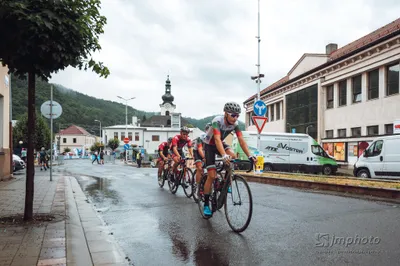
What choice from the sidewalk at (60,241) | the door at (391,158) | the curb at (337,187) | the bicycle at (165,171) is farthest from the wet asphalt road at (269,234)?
the door at (391,158)

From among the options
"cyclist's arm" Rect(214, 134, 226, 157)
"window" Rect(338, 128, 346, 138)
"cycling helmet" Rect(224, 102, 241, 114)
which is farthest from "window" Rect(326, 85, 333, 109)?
"cyclist's arm" Rect(214, 134, 226, 157)

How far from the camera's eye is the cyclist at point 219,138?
5.82 m

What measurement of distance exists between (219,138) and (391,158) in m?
11.6

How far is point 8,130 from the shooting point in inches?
593

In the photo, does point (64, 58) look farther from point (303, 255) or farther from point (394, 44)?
point (394, 44)

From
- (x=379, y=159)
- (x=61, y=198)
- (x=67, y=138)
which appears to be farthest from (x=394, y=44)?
(x=67, y=138)

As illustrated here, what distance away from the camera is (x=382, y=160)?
15062 millimetres

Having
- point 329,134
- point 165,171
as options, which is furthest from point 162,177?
point 329,134

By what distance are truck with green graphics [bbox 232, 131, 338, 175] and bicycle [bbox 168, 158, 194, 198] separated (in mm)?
14062

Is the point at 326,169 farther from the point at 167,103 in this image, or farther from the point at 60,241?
the point at 167,103

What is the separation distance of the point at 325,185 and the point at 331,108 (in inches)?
1019

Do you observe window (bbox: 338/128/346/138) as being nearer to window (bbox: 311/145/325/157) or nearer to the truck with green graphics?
window (bbox: 311/145/325/157)

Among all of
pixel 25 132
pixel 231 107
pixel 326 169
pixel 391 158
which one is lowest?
pixel 326 169

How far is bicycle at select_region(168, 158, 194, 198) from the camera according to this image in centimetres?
966
